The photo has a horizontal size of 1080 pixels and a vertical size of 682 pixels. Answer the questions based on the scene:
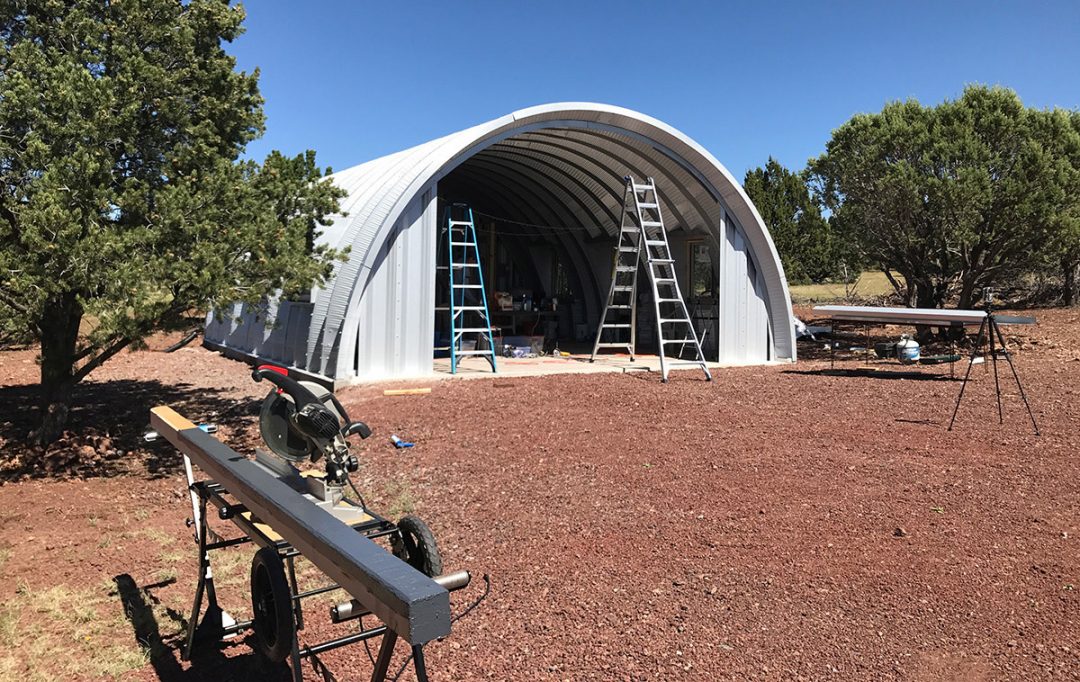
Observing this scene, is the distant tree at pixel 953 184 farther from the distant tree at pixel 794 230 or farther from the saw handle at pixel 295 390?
the distant tree at pixel 794 230

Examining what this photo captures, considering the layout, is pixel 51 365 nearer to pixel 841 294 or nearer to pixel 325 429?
pixel 325 429

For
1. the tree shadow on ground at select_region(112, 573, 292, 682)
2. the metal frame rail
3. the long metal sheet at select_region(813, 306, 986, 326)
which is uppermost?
the long metal sheet at select_region(813, 306, 986, 326)

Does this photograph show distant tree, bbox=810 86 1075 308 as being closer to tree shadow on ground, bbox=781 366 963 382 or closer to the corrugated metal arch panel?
the corrugated metal arch panel

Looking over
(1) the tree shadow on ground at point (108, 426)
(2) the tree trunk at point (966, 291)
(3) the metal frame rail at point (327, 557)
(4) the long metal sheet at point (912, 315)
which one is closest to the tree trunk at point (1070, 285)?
(2) the tree trunk at point (966, 291)

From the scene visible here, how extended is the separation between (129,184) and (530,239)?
47.9ft

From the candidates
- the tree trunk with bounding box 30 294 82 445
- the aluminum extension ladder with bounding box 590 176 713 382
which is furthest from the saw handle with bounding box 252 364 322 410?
the aluminum extension ladder with bounding box 590 176 713 382

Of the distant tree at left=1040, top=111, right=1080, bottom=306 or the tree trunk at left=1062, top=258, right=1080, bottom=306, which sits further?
the tree trunk at left=1062, top=258, right=1080, bottom=306

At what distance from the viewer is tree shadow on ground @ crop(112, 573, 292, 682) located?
11.8ft

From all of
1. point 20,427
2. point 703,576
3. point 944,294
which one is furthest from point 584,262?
point 703,576

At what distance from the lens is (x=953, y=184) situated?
16844mm

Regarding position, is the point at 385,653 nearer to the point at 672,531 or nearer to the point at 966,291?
the point at 672,531

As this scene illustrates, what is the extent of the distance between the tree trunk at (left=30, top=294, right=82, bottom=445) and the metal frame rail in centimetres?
493

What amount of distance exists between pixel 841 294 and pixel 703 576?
34321 millimetres

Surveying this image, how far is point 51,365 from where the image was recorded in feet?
25.7
